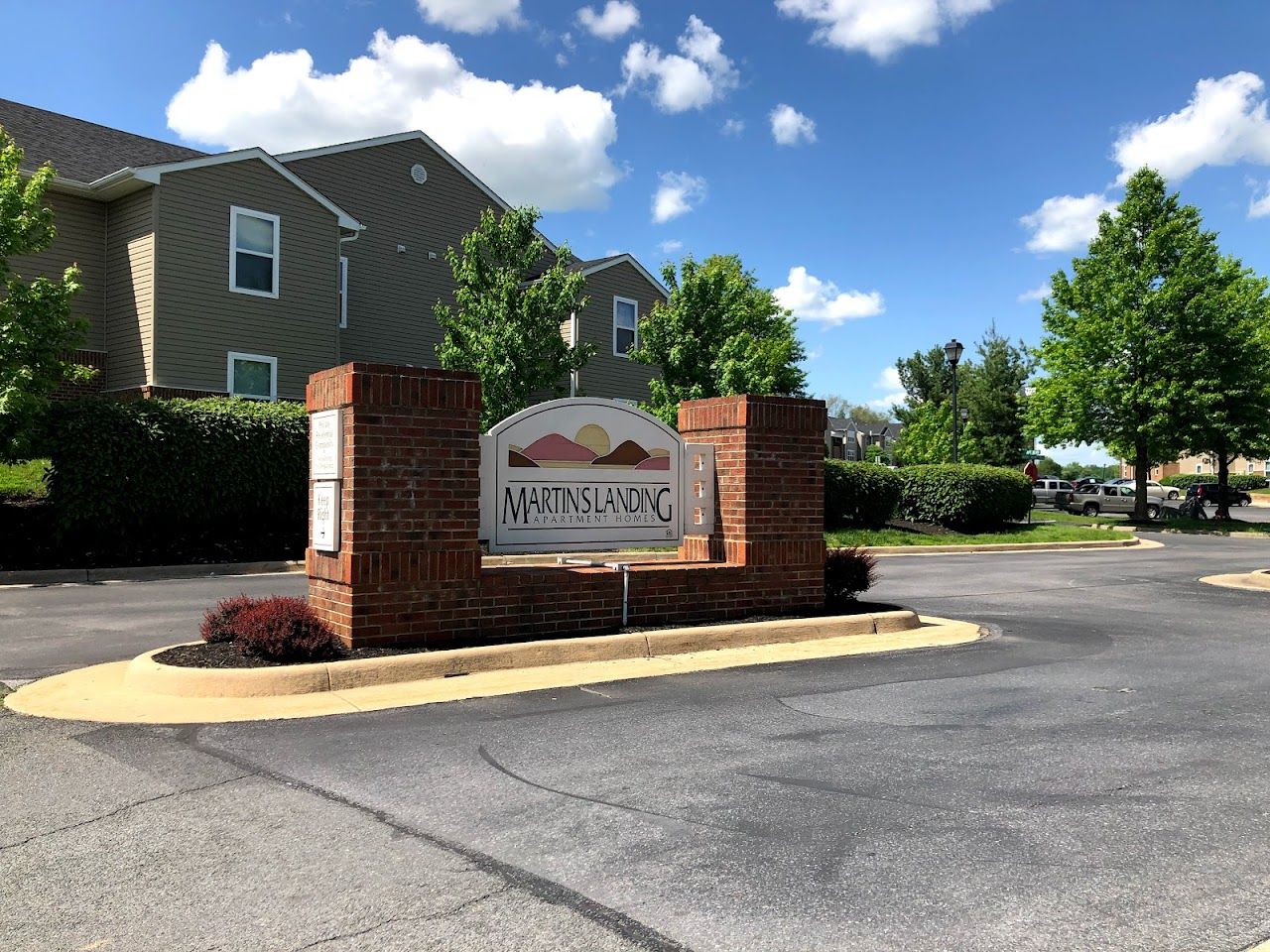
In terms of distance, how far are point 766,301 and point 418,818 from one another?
41094mm

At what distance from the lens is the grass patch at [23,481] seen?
55.5 feet

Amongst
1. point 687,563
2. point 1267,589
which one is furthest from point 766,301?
point 687,563

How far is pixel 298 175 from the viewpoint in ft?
79.0

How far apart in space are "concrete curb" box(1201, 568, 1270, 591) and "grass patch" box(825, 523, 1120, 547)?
24.2 ft

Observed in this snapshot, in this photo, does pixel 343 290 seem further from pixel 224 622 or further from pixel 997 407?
pixel 997 407

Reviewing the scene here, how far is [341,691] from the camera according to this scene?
22.3 feet

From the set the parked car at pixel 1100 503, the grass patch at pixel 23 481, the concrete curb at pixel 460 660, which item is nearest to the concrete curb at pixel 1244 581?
the concrete curb at pixel 460 660

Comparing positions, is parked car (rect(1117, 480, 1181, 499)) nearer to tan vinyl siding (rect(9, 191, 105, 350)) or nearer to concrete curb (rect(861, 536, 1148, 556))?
concrete curb (rect(861, 536, 1148, 556))

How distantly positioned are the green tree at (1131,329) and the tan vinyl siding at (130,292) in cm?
2877

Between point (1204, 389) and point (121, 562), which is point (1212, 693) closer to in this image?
point (121, 562)

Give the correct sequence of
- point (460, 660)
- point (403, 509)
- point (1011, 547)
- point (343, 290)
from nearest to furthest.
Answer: point (460, 660) → point (403, 509) → point (1011, 547) → point (343, 290)

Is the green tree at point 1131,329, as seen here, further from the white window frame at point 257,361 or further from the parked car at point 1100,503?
the white window frame at point 257,361

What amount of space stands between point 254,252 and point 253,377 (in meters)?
2.77

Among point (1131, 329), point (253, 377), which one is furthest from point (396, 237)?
point (1131, 329)
